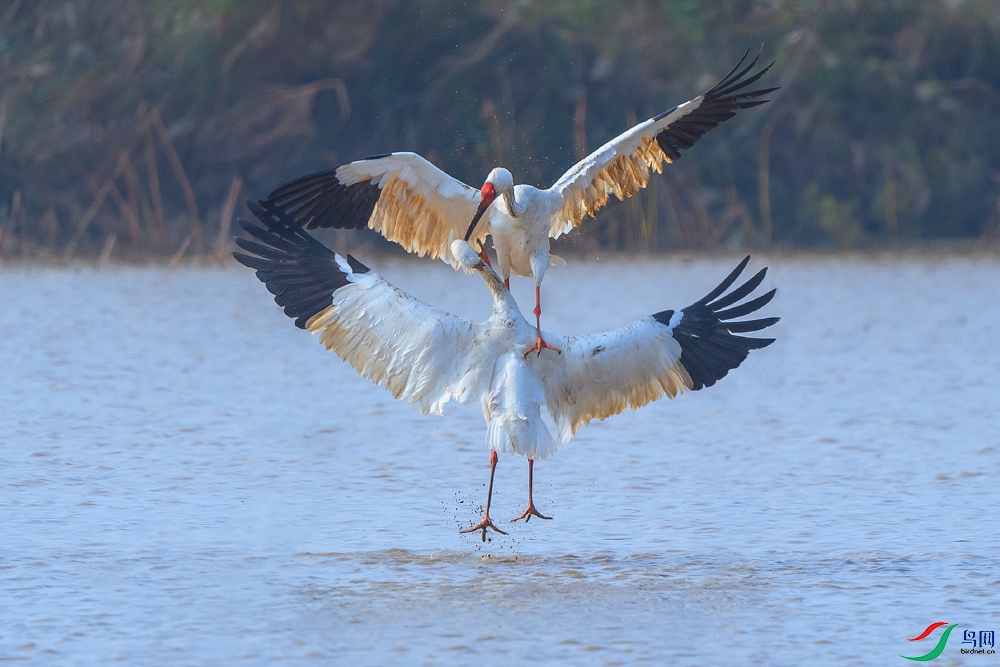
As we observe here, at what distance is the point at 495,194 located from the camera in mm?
8531

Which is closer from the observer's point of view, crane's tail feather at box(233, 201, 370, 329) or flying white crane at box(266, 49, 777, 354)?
crane's tail feather at box(233, 201, 370, 329)

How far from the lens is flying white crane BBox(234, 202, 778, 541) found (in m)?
7.19

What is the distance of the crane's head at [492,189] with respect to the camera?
332 inches

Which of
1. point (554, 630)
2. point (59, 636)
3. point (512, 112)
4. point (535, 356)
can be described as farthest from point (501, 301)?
point (512, 112)

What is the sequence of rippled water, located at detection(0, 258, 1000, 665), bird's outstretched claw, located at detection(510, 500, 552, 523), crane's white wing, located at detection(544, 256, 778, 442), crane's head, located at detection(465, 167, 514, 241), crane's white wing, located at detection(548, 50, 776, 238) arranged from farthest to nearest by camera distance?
1. crane's white wing, located at detection(548, 50, 776, 238)
2. crane's head, located at detection(465, 167, 514, 241)
3. bird's outstretched claw, located at detection(510, 500, 552, 523)
4. crane's white wing, located at detection(544, 256, 778, 442)
5. rippled water, located at detection(0, 258, 1000, 665)

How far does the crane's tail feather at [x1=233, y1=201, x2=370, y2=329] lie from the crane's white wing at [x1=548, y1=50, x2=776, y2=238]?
5.89 feet

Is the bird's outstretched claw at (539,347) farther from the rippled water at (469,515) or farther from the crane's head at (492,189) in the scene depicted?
the crane's head at (492,189)

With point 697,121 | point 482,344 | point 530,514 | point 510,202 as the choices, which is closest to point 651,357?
point 482,344

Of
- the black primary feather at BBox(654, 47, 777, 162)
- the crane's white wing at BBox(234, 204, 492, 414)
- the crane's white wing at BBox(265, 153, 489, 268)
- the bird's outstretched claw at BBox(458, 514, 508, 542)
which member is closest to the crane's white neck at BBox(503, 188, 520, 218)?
the crane's white wing at BBox(265, 153, 489, 268)

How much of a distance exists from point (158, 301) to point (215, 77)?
275 inches

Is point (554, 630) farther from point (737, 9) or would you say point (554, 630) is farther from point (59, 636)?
point (737, 9)

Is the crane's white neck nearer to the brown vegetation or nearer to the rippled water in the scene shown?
the rippled water

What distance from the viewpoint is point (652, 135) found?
9016mm

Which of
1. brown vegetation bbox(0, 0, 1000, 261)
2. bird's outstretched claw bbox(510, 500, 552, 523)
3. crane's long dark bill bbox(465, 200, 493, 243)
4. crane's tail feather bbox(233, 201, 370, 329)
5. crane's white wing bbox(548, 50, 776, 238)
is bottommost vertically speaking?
bird's outstretched claw bbox(510, 500, 552, 523)
